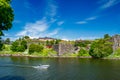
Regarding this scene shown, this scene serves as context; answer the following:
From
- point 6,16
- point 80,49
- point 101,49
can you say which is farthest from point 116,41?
point 6,16

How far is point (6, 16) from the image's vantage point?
24781 millimetres

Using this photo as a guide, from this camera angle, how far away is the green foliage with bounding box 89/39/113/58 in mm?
106438

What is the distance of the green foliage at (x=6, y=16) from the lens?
77.2 feet

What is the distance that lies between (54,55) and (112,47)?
34.4 meters

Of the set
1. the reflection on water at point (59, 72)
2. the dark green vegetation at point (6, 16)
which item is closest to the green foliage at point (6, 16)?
the dark green vegetation at point (6, 16)

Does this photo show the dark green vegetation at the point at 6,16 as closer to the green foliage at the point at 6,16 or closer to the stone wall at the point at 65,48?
the green foliage at the point at 6,16

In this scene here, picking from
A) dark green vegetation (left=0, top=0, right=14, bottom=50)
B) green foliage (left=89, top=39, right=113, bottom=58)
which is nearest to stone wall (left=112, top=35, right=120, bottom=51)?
green foliage (left=89, top=39, right=113, bottom=58)

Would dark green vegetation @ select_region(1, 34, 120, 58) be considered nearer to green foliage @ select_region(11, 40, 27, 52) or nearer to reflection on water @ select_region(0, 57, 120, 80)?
green foliage @ select_region(11, 40, 27, 52)

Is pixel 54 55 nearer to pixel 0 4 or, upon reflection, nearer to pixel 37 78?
pixel 37 78

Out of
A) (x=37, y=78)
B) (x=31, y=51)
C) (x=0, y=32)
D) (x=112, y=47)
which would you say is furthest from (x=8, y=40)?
(x=0, y=32)

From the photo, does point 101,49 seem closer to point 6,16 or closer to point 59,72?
point 59,72

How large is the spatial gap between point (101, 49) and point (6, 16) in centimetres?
8755

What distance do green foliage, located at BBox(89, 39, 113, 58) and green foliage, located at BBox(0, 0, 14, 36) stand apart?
85.2 m

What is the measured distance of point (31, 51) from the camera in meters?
133
